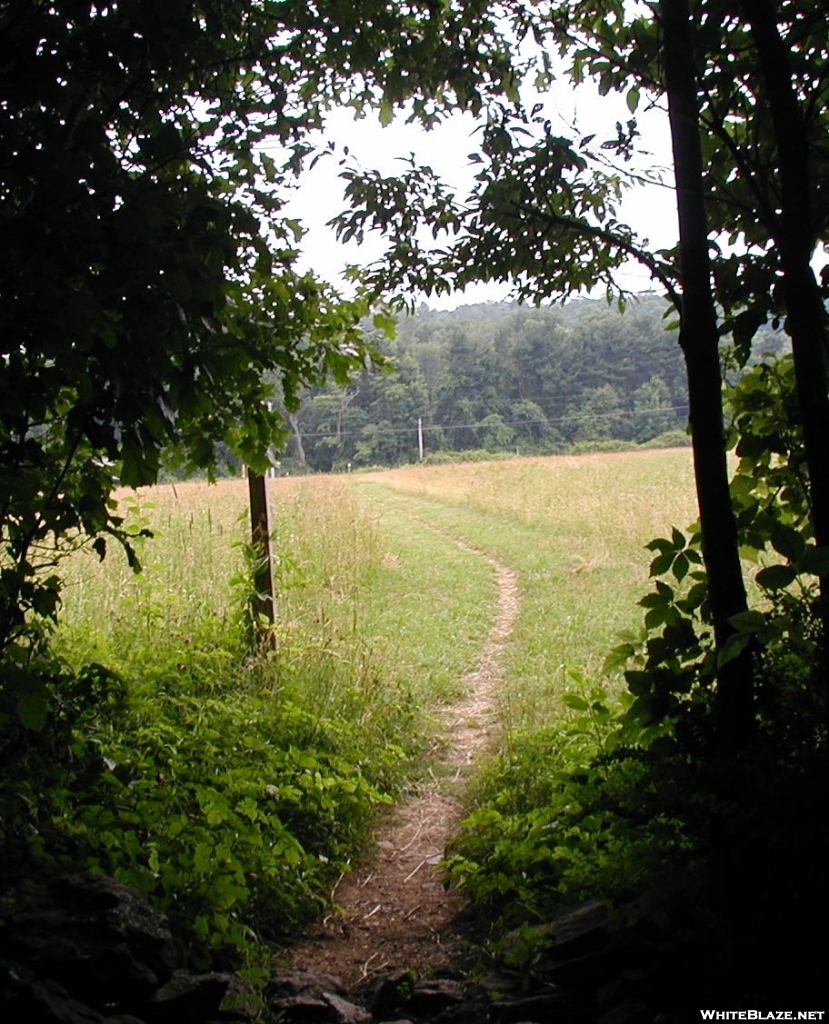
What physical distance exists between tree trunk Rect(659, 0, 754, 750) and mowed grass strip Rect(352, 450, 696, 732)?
2.85 m

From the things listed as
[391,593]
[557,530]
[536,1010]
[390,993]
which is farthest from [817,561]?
[557,530]

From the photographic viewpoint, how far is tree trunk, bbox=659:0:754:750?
2.58 meters

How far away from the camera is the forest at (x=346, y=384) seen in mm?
2053

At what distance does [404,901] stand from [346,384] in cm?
238

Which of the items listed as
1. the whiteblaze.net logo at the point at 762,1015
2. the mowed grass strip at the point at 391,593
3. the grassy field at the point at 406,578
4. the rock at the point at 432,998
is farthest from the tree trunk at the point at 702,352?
the mowed grass strip at the point at 391,593

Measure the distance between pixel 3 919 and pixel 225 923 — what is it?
0.81 meters

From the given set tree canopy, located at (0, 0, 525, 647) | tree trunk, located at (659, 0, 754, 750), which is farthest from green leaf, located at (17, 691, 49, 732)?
tree trunk, located at (659, 0, 754, 750)

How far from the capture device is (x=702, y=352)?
2.64m

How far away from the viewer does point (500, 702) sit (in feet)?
20.4

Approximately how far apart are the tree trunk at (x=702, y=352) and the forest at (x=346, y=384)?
0.01m

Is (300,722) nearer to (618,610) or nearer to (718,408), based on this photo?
(718,408)

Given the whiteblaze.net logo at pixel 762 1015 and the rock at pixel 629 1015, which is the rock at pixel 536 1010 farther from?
the whiteblaze.net logo at pixel 762 1015

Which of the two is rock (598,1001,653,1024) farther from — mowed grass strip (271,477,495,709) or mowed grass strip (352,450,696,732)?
mowed grass strip (271,477,495,709)

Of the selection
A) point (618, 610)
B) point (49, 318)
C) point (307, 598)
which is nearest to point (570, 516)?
point (618, 610)
